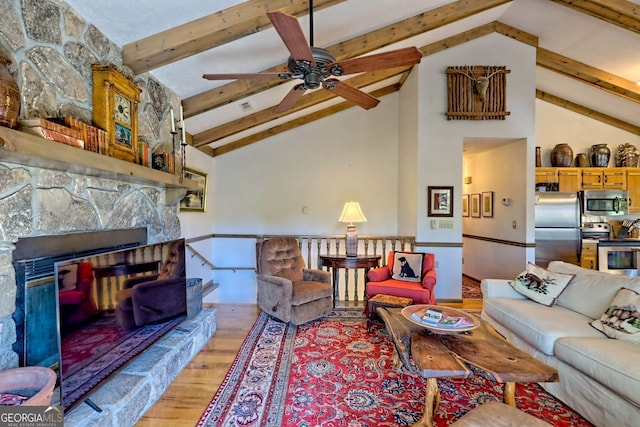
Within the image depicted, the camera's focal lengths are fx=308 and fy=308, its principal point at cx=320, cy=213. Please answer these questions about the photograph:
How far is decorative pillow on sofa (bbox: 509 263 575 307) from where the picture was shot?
293 cm

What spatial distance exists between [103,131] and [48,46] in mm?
518

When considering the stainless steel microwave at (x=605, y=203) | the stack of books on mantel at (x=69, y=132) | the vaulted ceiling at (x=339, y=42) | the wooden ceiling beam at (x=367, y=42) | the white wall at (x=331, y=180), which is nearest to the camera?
the stack of books on mantel at (x=69, y=132)

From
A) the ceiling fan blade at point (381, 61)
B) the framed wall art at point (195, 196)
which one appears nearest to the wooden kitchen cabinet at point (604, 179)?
the ceiling fan blade at point (381, 61)

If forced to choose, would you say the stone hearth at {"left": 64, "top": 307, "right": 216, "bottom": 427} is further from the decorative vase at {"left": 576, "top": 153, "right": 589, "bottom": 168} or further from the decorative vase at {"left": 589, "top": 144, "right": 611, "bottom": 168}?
the decorative vase at {"left": 589, "top": 144, "right": 611, "bottom": 168}

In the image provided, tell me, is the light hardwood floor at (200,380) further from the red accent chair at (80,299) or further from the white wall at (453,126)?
the white wall at (453,126)

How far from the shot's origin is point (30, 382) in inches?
53.9

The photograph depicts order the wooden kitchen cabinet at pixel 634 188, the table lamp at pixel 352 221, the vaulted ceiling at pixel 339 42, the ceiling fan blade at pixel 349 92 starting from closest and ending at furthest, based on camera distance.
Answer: the vaulted ceiling at pixel 339 42, the ceiling fan blade at pixel 349 92, the table lamp at pixel 352 221, the wooden kitchen cabinet at pixel 634 188

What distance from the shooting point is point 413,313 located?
2.48 m

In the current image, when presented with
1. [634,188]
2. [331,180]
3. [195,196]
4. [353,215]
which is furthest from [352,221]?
[634,188]

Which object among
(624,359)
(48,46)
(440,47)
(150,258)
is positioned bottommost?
(624,359)

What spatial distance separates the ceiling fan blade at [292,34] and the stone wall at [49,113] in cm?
130

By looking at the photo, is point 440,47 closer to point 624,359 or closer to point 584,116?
point 584,116

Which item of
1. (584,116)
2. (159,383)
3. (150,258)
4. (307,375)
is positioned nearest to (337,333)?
(307,375)

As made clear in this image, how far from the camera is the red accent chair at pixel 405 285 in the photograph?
3588 mm
